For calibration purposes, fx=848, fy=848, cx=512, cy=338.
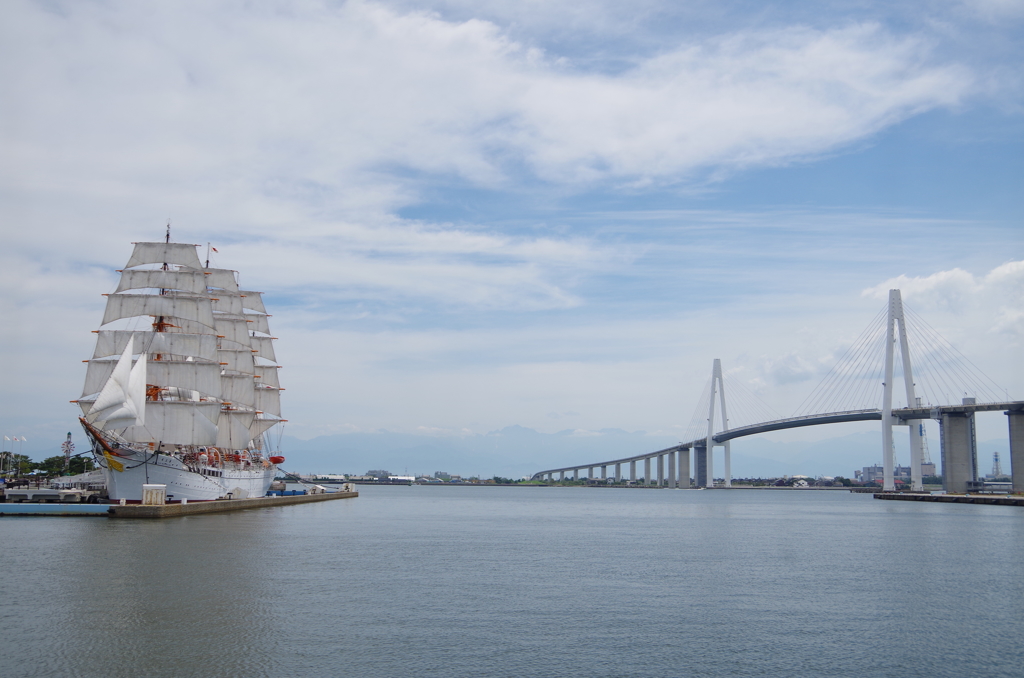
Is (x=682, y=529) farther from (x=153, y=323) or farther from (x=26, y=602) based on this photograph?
(x=153, y=323)

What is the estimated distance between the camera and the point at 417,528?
42656mm

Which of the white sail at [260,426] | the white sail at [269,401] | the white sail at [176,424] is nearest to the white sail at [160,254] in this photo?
the white sail at [176,424]

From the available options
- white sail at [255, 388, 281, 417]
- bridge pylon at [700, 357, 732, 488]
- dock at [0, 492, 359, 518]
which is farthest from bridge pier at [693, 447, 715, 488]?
dock at [0, 492, 359, 518]

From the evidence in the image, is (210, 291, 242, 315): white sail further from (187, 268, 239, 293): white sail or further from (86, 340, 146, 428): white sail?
(86, 340, 146, 428): white sail

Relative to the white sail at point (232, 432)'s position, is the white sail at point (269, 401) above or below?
above

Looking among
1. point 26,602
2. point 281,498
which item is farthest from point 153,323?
point 26,602

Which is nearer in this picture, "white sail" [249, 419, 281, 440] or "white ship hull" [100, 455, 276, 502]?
"white ship hull" [100, 455, 276, 502]

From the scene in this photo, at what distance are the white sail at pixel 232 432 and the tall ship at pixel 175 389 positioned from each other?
0.08 m

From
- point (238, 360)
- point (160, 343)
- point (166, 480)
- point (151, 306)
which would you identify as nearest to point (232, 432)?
point (238, 360)

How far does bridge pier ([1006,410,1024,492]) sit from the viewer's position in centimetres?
6481

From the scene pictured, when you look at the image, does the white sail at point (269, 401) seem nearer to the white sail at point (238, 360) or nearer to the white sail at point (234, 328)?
the white sail at point (238, 360)

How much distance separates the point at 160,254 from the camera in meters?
61.3

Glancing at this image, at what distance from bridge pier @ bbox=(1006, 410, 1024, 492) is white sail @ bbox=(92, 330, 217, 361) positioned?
60.2 meters

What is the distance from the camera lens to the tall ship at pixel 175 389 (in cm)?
4831
